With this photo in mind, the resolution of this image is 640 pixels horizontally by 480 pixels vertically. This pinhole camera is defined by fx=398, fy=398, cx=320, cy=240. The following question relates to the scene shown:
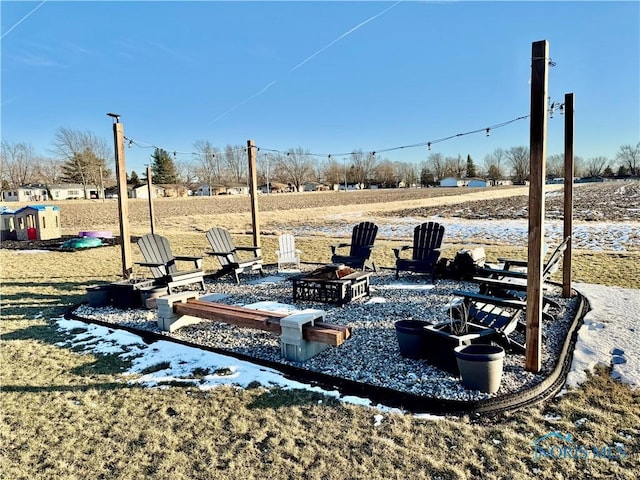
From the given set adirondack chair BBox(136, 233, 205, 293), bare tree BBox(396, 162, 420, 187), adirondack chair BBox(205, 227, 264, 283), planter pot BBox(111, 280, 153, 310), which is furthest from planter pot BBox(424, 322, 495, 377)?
bare tree BBox(396, 162, 420, 187)

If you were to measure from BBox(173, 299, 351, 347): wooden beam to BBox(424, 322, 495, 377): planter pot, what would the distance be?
0.67m

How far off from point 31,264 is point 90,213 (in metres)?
16.5

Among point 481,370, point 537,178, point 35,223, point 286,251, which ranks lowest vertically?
point 481,370

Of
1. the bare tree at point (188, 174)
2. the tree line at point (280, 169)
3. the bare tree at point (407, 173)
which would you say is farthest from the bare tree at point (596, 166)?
the bare tree at point (188, 174)

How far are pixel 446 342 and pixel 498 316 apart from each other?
89cm

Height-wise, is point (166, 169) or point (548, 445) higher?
point (166, 169)

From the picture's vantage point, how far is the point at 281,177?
86.9m

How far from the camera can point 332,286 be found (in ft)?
16.7

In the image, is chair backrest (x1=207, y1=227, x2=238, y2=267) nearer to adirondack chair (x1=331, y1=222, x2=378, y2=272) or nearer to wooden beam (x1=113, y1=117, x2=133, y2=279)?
wooden beam (x1=113, y1=117, x2=133, y2=279)

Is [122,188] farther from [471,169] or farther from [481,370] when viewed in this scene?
[471,169]

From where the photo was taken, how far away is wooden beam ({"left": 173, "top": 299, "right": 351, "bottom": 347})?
3.22 m

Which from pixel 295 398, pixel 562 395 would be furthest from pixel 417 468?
pixel 562 395

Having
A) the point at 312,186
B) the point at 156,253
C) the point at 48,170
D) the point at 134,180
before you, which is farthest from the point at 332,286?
the point at 312,186

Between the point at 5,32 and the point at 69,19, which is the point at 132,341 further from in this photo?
the point at 69,19
